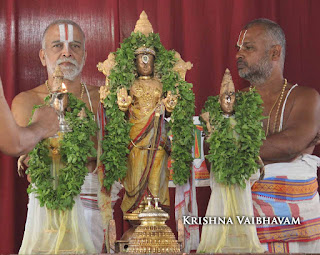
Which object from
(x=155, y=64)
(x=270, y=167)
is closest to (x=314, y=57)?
(x=270, y=167)

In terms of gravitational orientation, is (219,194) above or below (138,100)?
below

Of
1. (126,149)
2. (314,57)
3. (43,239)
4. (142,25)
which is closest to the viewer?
(43,239)

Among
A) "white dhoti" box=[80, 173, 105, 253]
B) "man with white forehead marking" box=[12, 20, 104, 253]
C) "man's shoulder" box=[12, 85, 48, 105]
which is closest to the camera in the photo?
"white dhoti" box=[80, 173, 105, 253]

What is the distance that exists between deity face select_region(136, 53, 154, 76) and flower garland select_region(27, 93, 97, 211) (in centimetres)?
45

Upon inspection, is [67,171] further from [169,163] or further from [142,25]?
[142,25]

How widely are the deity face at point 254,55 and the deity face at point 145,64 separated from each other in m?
0.77

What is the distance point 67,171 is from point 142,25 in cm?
94

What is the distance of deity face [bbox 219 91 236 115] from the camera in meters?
3.52

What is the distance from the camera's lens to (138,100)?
373cm

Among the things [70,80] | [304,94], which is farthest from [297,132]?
[70,80]

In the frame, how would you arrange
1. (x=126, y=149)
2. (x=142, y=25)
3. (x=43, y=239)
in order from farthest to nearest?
1. (x=142, y=25)
2. (x=126, y=149)
3. (x=43, y=239)

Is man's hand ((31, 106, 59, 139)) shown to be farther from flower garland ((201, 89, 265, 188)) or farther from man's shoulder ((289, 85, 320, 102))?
man's shoulder ((289, 85, 320, 102))

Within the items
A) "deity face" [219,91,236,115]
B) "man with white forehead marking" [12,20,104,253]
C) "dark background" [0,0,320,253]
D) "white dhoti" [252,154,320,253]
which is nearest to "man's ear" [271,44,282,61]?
"dark background" [0,0,320,253]

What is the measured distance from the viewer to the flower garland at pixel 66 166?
337 cm
